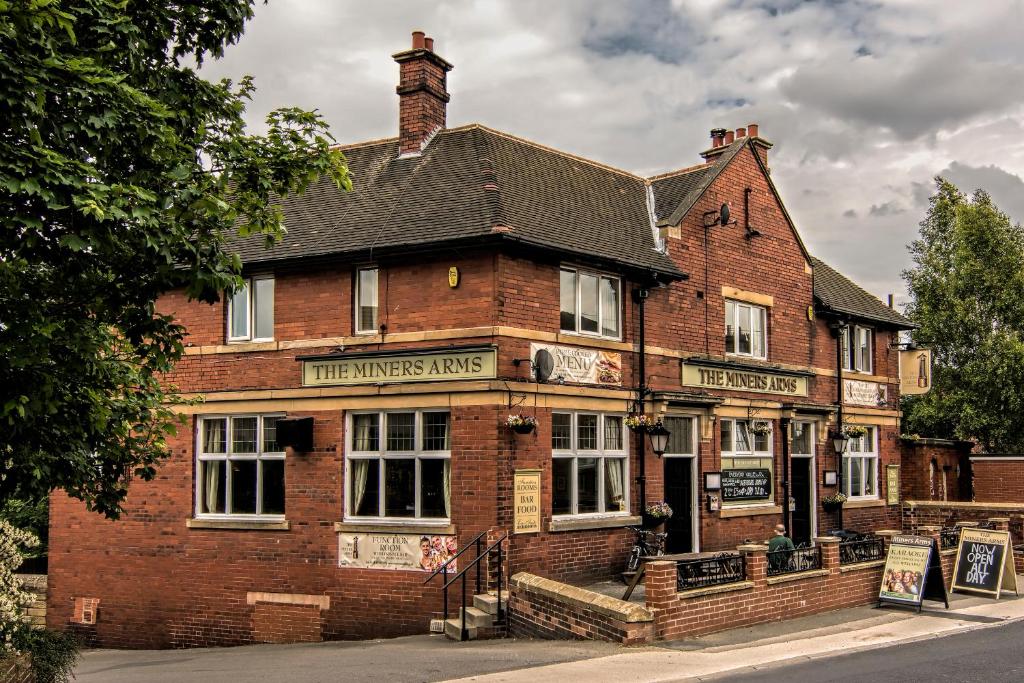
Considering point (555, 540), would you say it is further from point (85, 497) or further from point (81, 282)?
point (81, 282)

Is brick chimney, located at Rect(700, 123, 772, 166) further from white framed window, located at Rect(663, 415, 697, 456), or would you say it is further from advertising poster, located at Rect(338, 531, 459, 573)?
advertising poster, located at Rect(338, 531, 459, 573)

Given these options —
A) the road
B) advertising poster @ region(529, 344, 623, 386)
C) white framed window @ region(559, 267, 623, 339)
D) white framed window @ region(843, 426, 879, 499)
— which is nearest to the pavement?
the road

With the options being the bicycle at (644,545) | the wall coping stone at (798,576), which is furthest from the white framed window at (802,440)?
the wall coping stone at (798,576)

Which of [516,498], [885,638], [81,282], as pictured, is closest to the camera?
[81,282]

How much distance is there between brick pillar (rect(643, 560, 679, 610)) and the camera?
524 inches

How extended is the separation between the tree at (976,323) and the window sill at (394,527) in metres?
22.1

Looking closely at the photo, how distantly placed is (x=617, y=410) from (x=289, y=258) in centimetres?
628

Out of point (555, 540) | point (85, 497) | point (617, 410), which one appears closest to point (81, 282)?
point (85, 497)

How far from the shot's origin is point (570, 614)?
13.9 meters

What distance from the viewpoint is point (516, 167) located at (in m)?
19.2

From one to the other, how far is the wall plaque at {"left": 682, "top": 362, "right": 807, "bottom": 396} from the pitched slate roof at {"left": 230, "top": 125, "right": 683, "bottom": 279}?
2051 millimetres

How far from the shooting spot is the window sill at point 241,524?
17.4m

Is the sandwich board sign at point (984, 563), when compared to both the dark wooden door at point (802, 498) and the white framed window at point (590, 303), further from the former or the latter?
the white framed window at point (590, 303)

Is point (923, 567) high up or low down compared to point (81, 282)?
down
